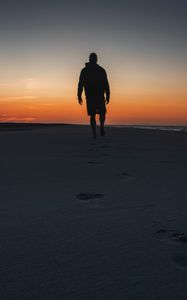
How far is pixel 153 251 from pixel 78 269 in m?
0.34

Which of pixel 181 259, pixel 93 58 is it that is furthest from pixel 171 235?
pixel 93 58

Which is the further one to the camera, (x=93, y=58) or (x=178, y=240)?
(x=93, y=58)

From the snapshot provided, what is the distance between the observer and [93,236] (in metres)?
1.98

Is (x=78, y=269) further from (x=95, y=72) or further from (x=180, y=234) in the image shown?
(x=95, y=72)

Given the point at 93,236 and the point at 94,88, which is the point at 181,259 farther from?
the point at 94,88

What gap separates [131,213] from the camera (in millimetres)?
2404

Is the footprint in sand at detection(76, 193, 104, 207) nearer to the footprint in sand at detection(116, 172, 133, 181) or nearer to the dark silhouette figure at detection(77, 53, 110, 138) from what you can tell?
the footprint in sand at detection(116, 172, 133, 181)

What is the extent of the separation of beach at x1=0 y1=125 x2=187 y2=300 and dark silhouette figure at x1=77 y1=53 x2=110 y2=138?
599 centimetres

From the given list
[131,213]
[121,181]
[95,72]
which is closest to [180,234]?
[131,213]

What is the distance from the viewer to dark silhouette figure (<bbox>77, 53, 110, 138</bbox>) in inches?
378

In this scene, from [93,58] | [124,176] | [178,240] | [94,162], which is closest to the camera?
[178,240]

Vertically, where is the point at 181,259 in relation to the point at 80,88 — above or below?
below

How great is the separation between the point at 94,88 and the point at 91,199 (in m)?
7.11

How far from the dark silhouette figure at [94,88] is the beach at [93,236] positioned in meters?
5.99
